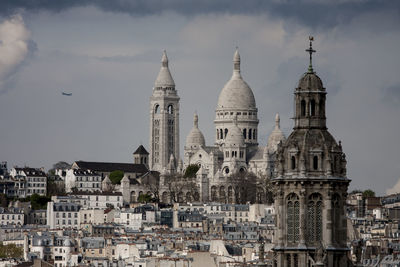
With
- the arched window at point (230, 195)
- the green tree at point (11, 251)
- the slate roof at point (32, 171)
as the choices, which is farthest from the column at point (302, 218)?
the slate roof at point (32, 171)

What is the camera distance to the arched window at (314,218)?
103 ft

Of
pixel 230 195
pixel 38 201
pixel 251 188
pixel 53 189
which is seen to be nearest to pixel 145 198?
pixel 230 195

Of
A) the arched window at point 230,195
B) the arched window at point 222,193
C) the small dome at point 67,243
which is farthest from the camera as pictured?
the arched window at point 222,193

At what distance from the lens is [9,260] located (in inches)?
4136

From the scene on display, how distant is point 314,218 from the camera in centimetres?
3162

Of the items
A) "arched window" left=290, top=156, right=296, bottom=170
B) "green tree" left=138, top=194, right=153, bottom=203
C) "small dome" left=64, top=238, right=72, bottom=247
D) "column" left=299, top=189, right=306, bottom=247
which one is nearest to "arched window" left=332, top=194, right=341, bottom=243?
"column" left=299, top=189, right=306, bottom=247

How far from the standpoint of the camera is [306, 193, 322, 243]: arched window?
31516 millimetres

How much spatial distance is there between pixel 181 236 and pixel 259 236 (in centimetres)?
640

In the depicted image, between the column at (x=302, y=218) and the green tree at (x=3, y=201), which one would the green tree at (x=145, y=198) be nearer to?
the green tree at (x=3, y=201)

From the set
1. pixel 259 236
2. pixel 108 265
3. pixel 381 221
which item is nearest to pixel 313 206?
pixel 108 265

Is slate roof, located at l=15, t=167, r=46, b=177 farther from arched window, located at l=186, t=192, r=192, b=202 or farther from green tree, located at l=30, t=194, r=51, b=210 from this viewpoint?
arched window, located at l=186, t=192, r=192, b=202

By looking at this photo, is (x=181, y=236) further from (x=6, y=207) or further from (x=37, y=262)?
(x=6, y=207)

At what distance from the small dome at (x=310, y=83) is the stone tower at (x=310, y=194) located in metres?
0.17

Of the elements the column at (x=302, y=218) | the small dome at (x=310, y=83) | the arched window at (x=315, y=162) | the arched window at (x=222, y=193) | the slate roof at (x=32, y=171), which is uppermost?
the slate roof at (x=32, y=171)
